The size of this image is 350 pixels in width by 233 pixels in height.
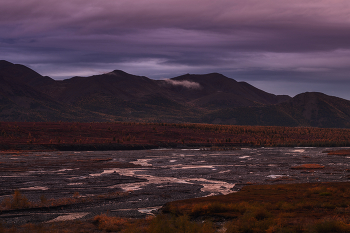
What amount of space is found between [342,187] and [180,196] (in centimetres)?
1512

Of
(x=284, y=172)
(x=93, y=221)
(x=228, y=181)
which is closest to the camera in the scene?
(x=93, y=221)

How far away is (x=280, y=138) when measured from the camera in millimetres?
144750

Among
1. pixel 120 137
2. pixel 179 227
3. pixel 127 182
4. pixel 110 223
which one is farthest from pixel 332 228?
pixel 120 137

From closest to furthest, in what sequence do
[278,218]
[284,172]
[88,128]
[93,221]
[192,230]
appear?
1. [192,230]
2. [278,218]
3. [93,221]
4. [284,172]
5. [88,128]

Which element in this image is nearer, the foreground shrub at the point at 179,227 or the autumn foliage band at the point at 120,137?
the foreground shrub at the point at 179,227

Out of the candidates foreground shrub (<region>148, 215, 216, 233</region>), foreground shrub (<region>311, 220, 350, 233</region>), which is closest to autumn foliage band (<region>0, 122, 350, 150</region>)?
foreground shrub (<region>148, 215, 216, 233</region>)

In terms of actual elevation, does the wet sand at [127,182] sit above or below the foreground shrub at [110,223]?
below

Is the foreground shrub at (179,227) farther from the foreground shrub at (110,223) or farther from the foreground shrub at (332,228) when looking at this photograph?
the foreground shrub at (332,228)

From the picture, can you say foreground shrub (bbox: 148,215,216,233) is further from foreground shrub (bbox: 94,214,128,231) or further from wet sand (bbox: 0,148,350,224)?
wet sand (bbox: 0,148,350,224)

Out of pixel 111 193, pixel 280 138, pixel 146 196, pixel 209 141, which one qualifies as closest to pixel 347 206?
pixel 146 196

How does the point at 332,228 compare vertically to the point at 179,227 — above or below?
above

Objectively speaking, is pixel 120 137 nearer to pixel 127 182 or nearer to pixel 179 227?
pixel 127 182

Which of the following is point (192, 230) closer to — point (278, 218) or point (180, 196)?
point (278, 218)

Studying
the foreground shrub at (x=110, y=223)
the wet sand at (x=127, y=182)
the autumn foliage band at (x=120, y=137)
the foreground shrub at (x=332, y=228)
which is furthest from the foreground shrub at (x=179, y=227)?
the autumn foliage band at (x=120, y=137)
